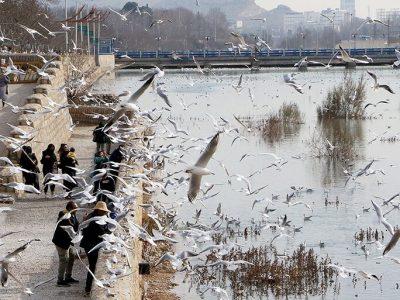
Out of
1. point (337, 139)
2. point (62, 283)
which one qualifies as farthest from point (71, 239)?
point (337, 139)

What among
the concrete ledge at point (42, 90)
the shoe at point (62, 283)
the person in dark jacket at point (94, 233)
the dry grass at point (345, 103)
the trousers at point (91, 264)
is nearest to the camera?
the person in dark jacket at point (94, 233)

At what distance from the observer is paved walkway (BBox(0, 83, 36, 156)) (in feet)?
82.2

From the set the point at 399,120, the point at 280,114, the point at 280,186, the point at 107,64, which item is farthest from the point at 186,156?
the point at 107,64

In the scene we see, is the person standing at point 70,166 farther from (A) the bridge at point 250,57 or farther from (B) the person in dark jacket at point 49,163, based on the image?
(A) the bridge at point 250,57

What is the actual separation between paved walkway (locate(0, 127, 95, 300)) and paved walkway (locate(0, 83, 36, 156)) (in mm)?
3492

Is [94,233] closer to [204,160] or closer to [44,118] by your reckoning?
[204,160]

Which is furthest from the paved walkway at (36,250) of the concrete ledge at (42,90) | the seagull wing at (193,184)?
the concrete ledge at (42,90)

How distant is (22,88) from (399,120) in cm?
1803

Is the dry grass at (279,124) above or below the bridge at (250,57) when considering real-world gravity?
below

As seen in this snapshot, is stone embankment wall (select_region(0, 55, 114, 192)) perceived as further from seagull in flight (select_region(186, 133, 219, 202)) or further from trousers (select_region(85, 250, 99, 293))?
seagull in flight (select_region(186, 133, 219, 202))

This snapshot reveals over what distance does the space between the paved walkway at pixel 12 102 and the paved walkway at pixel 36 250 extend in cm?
349

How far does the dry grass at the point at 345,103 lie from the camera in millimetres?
43531

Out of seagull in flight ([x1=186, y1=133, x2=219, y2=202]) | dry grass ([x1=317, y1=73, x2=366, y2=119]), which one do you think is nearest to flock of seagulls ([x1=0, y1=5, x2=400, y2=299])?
seagull in flight ([x1=186, y1=133, x2=219, y2=202])

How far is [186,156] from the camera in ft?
106
